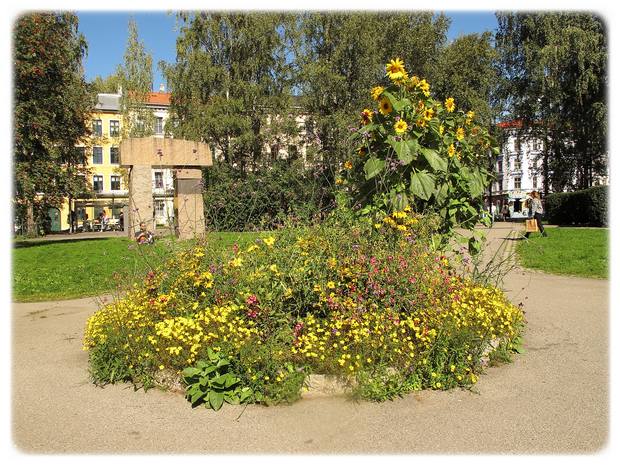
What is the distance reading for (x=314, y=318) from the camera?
427 cm

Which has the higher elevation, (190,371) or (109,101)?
(109,101)

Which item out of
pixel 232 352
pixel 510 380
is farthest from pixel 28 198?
pixel 510 380

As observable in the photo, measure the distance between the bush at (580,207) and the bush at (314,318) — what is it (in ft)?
71.7

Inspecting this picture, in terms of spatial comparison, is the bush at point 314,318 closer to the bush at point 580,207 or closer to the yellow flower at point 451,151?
the yellow flower at point 451,151

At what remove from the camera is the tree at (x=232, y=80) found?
2931cm

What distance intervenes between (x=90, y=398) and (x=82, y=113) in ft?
72.8

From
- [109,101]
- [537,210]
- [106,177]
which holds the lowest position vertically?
[537,210]

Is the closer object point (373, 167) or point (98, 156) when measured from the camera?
point (373, 167)

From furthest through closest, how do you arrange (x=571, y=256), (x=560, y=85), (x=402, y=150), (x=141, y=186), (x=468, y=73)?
(x=468, y=73) → (x=560, y=85) → (x=141, y=186) → (x=571, y=256) → (x=402, y=150)

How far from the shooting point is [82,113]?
2284 cm

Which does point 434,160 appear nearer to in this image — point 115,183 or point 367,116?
point 367,116

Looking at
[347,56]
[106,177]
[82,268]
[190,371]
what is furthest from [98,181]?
[190,371]

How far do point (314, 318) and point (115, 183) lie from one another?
63225mm

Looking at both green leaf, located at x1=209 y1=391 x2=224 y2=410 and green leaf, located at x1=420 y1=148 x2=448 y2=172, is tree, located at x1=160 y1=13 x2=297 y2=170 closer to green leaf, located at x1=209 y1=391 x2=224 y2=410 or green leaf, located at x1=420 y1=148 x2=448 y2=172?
green leaf, located at x1=420 y1=148 x2=448 y2=172
